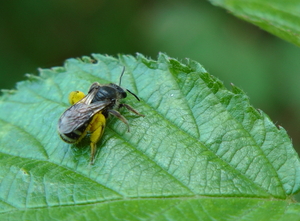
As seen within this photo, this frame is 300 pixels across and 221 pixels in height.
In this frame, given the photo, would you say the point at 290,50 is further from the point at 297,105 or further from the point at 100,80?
the point at 100,80

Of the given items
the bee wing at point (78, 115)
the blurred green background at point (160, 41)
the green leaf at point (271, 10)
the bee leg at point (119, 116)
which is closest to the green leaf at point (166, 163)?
the bee leg at point (119, 116)

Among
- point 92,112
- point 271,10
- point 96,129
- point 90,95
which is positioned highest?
point 271,10

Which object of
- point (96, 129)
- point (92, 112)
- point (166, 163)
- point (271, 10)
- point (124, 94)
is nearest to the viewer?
point (166, 163)

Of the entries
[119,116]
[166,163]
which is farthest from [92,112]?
[166,163]

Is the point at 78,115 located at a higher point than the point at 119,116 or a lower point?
lower

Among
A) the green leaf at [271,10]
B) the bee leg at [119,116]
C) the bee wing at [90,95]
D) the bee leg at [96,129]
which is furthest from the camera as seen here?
the green leaf at [271,10]

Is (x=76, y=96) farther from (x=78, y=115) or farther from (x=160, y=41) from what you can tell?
(x=160, y=41)

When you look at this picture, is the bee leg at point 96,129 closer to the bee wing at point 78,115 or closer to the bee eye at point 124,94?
the bee wing at point 78,115

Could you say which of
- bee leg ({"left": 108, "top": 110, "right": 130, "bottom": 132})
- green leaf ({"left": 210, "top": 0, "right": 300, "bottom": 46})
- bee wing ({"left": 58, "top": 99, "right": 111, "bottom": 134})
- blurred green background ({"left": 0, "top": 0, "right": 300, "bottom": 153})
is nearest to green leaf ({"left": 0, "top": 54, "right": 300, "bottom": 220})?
bee leg ({"left": 108, "top": 110, "right": 130, "bottom": 132})
